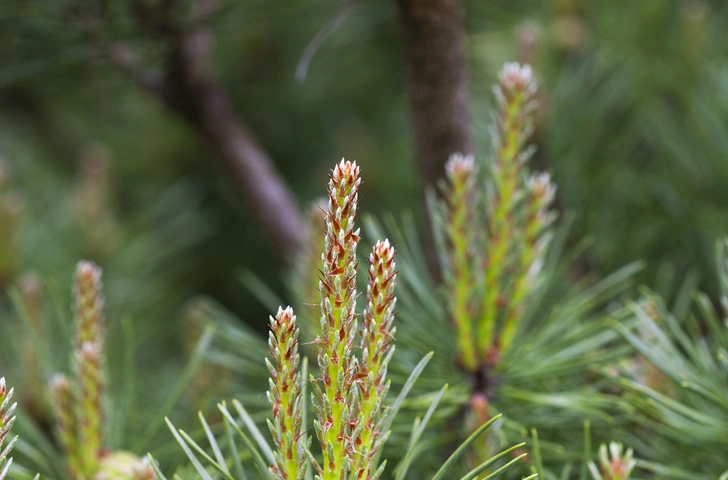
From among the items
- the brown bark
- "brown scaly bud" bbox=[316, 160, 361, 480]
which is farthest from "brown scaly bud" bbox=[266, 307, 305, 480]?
the brown bark

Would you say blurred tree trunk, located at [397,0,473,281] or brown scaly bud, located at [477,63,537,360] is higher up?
blurred tree trunk, located at [397,0,473,281]

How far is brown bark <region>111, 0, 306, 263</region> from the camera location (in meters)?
0.67

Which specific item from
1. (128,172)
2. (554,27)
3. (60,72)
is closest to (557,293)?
(554,27)

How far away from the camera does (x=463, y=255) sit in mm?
412

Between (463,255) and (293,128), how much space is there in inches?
34.5

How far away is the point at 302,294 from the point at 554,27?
51cm

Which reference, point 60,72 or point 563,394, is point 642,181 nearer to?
point 563,394

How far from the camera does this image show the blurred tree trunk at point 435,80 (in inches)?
18.3

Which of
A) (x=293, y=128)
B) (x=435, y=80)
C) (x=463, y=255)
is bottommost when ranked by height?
(x=463, y=255)

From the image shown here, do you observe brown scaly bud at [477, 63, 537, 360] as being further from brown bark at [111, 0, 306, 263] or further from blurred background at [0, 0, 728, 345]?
brown bark at [111, 0, 306, 263]

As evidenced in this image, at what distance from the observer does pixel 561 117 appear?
75 centimetres

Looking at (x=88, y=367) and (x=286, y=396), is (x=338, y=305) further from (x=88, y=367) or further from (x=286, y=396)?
(x=88, y=367)

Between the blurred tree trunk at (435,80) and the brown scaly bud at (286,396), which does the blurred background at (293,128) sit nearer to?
the blurred tree trunk at (435,80)

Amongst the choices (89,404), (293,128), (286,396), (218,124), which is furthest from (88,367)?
(293,128)
